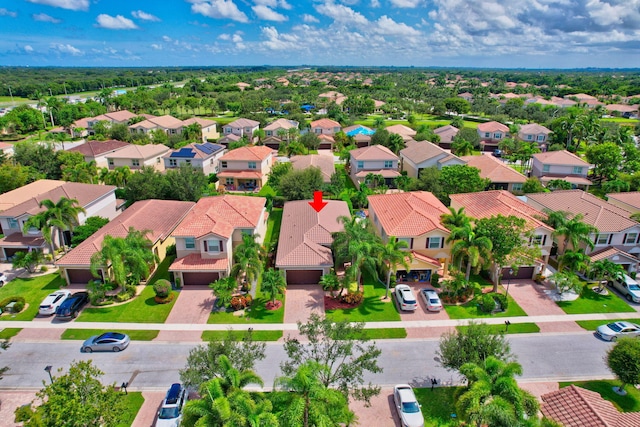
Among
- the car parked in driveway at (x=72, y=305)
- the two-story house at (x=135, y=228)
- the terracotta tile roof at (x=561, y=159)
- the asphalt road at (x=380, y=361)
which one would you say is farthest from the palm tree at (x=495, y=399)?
the terracotta tile roof at (x=561, y=159)

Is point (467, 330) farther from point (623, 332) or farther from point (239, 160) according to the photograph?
point (239, 160)

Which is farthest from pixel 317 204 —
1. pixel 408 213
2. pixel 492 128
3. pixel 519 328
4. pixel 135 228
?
pixel 492 128

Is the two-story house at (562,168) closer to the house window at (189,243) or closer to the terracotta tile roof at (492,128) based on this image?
the terracotta tile roof at (492,128)

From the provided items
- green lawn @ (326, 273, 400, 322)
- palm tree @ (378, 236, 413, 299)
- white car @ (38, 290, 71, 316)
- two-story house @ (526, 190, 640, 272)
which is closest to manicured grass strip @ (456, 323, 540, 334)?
green lawn @ (326, 273, 400, 322)

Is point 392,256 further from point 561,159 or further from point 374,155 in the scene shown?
point 561,159

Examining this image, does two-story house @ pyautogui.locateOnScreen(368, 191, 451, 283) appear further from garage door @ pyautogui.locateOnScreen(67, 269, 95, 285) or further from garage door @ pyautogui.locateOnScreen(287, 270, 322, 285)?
garage door @ pyautogui.locateOnScreen(67, 269, 95, 285)
